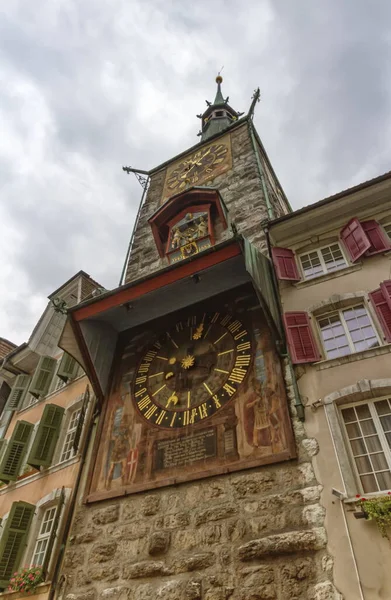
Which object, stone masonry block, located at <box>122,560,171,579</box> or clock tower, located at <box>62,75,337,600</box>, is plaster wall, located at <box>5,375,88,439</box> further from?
stone masonry block, located at <box>122,560,171,579</box>

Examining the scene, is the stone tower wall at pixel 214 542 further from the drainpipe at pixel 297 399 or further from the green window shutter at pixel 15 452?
the green window shutter at pixel 15 452

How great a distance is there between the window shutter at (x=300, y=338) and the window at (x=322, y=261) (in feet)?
4.37

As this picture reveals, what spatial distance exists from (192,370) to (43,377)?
18.9ft

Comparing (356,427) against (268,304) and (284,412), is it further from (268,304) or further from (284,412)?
(268,304)

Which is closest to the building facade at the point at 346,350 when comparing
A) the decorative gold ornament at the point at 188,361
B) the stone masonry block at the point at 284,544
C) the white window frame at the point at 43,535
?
the stone masonry block at the point at 284,544

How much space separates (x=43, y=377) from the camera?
12266 millimetres

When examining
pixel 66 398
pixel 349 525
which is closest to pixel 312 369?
pixel 349 525

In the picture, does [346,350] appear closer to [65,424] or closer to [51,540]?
[51,540]

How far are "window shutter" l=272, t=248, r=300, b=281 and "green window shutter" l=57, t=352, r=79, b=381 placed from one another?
5994 mm

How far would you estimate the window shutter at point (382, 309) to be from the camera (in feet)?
22.9

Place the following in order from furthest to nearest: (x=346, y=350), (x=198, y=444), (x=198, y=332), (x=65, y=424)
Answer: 1. (x=65, y=424)
2. (x=198, y=332)
3. (x=346, y=350)
4. (x=198, y=444)

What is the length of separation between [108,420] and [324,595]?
197 inches

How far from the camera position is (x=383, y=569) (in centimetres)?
491

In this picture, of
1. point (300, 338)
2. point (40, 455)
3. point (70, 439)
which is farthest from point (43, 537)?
point (300, 338)
